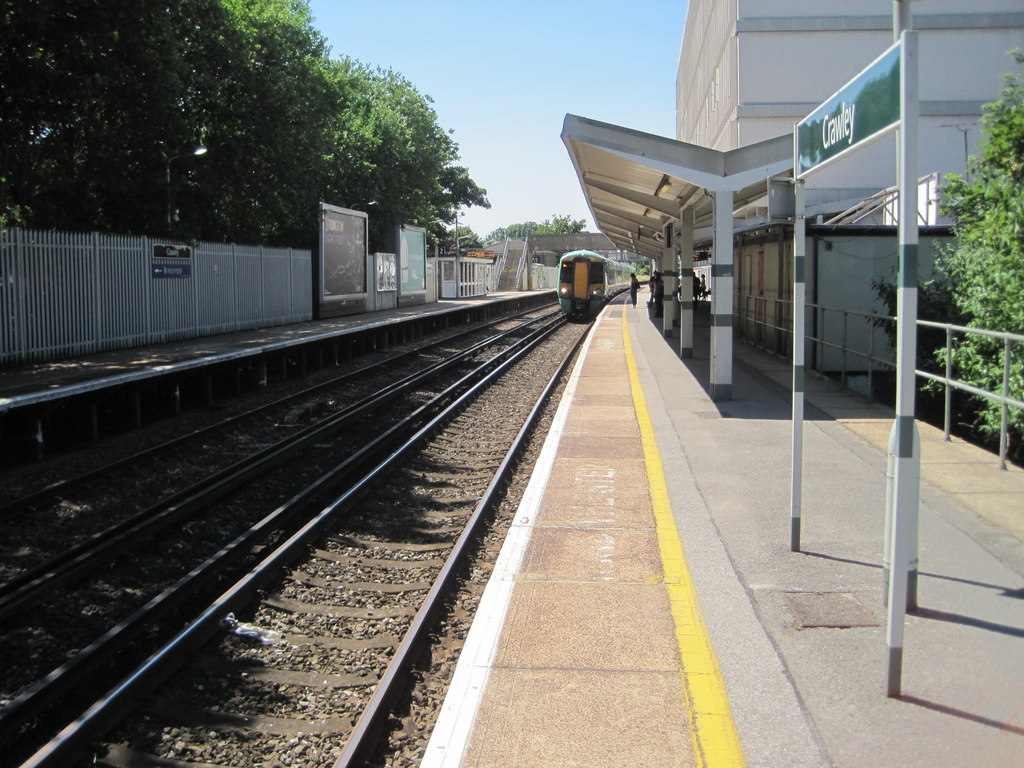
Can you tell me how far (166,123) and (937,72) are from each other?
90.8 feet

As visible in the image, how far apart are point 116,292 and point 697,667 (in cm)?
1541

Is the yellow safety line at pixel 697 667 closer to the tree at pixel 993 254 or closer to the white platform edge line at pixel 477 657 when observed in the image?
the white platform edge line at pixel 477 657

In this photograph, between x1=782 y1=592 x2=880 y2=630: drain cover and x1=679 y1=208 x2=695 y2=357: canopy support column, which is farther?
x1=679 y1=208 x2=695 y2=357: canopy support column

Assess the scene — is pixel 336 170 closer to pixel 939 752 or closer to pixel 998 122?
pixel 998 122

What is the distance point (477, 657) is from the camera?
4348 mm

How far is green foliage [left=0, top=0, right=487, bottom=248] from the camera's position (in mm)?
13453

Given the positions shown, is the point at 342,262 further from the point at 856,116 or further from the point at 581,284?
the point at 856,116

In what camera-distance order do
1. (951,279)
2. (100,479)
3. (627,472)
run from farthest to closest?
(951,279) → (100,479) → (627,472)

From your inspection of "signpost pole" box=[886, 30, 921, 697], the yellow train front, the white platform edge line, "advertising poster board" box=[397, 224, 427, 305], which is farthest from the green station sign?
the yellow train front

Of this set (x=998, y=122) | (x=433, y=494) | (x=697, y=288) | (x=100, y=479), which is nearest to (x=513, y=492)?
(x=433, y=494)

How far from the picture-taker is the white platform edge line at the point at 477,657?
357cm

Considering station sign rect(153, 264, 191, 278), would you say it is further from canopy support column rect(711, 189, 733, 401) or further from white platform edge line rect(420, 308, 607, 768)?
white platform edge line rect(420, 308, 607, 768)

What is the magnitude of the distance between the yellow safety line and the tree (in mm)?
3965

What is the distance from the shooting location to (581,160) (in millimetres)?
15516
